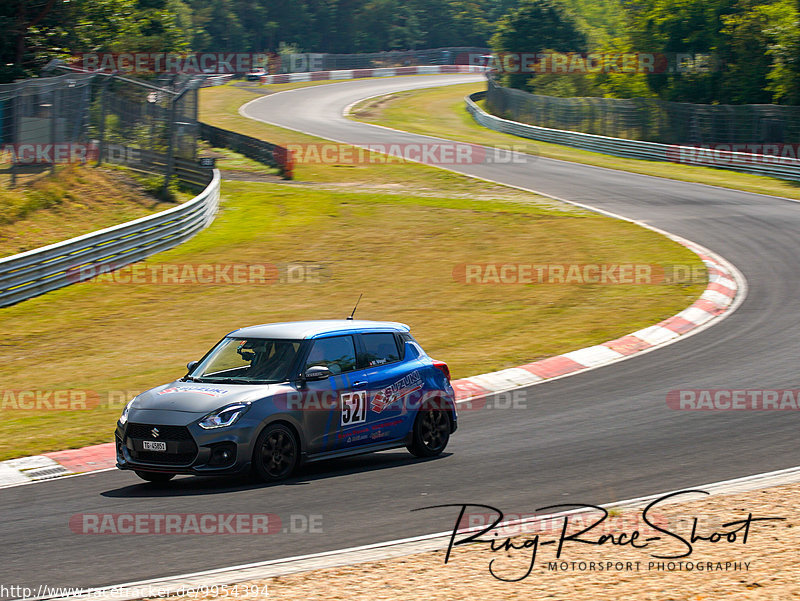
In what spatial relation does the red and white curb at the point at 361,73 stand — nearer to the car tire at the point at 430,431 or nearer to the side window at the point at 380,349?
the side window at the point at 380,349

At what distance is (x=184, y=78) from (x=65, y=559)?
76.2 ft

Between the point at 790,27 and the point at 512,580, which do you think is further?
the point at 790,27

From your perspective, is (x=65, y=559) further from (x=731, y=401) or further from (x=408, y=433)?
(x=731, y=401)

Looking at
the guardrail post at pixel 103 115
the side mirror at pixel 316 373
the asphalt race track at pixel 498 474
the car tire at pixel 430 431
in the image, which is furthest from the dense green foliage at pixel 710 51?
the side mirror at pixel 316 373

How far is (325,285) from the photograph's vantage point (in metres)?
20.6

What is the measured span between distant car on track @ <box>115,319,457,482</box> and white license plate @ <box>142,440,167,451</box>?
0.01 m

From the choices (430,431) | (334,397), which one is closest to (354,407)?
(334,397)

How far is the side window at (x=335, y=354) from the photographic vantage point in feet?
31.7

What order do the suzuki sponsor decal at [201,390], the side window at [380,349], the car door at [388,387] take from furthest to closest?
the side window at [380,349], the car door at [388,387], the suzuki sponsor decal at [201,390]

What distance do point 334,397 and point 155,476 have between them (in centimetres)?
185

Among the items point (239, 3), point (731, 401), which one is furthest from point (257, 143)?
point (239, 3)

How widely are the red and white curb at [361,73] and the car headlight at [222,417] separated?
82.7m

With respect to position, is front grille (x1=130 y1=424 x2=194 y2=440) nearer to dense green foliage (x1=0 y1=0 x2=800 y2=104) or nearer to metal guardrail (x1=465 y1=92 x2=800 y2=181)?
dense green foliage (x1=0 y1=0 x2=800 y2=104)

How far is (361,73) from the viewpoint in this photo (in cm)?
9756
